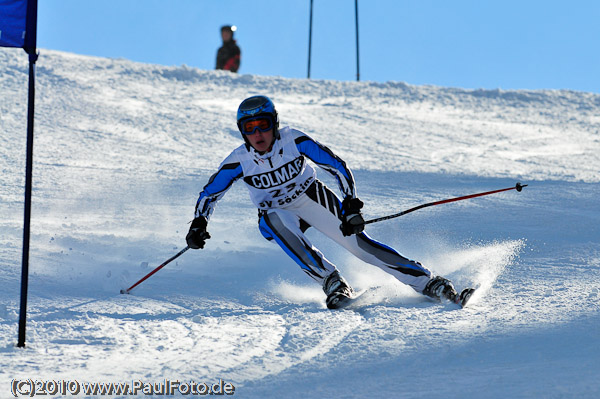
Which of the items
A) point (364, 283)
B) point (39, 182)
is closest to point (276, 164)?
point (364, 283)

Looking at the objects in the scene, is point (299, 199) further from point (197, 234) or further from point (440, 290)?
point (440, 290)

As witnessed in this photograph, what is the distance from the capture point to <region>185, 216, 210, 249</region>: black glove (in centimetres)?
453

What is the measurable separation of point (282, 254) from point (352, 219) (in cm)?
176

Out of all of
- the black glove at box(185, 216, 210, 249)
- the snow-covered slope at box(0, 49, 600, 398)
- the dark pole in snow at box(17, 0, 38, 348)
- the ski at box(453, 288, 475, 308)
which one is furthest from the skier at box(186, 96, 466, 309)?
the dark pole in snow at box(17, 0, 38, 348)

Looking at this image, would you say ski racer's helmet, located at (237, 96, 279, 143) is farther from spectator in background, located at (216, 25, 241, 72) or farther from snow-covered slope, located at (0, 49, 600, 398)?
spectator in background, located at (216, 25, 241, 72)

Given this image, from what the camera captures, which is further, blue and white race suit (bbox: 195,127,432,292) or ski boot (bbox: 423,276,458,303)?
blue and white race suit (bbox: 195,127,432,292)

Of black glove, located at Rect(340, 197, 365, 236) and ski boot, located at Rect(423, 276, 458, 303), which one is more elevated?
black glove, located at Rect(340, 197, 365, 236)

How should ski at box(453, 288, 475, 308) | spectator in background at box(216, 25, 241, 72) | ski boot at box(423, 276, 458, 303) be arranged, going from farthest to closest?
spectator in background at box(216, 25, 241, 72) → ski boot at box(423, 276, 458, 303) → ski at box(453, 288, 475, 308)

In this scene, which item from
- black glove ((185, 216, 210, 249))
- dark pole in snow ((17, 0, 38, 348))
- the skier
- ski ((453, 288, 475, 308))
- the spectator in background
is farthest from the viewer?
the spectator in background

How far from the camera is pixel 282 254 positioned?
5930mm

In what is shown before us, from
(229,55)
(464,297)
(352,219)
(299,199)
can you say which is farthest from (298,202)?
(229,55)

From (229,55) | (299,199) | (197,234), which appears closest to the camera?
(197,234)

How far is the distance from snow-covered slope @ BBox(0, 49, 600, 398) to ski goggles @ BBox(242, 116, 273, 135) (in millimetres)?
1055

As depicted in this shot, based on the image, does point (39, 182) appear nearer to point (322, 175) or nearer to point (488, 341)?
point (322, 175)
